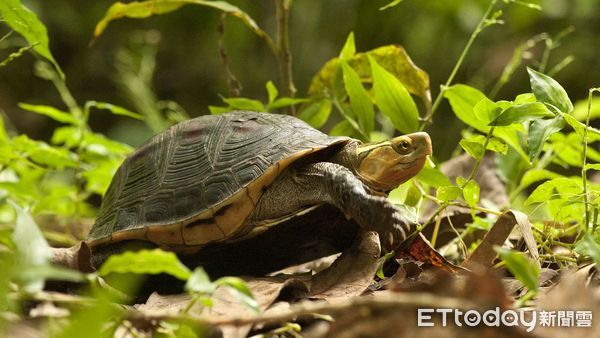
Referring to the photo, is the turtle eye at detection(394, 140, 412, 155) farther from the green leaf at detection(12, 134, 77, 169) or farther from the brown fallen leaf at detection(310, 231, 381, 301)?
the green leaf at detection(12, 134, 77, 169)

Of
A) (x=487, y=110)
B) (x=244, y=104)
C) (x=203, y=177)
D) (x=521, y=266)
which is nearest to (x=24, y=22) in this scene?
(x=203, y=177)

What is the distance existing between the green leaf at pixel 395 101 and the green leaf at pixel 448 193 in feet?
0.81

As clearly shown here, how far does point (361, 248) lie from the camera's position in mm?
1365

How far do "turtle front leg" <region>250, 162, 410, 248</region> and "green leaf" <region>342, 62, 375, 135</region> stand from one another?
330mm

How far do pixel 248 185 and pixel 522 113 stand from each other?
0.53 m

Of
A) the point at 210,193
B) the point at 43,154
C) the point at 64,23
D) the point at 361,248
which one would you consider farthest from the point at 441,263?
the point at 64,23

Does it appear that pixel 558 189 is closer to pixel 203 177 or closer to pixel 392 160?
pixel 392 160

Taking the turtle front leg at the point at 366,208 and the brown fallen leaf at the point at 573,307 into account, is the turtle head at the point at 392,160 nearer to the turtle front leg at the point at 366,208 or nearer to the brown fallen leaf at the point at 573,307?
the turtle front leg at the point at 366,208

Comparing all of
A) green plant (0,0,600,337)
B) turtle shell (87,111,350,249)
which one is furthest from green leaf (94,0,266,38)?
turtle shell (87,111,350,249)

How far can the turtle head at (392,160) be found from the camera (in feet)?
4.54

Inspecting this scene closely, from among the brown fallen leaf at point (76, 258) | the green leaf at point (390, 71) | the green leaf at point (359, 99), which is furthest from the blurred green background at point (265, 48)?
the brown fallen leaf at point (76, 258)

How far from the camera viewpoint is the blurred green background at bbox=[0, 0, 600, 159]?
4.57 metres

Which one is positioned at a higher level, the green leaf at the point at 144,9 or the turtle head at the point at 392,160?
the green leaf at the point at 144,9

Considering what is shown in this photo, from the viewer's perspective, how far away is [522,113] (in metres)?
1.23
